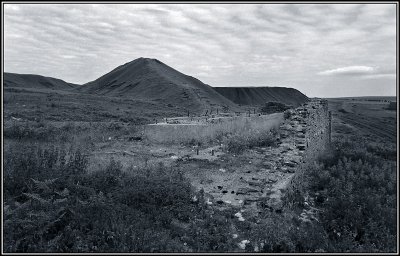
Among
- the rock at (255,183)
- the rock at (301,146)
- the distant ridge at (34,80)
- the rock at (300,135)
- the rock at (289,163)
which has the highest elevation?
the distant ridge at (34,80)

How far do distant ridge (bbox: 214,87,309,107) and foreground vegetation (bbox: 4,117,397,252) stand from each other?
70387 mm

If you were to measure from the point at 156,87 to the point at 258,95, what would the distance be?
37.1m

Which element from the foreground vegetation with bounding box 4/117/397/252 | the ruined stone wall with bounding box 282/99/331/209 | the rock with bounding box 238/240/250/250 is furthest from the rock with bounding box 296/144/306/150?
the rock with bounding box 238/240/250/250

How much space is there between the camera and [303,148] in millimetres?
9008

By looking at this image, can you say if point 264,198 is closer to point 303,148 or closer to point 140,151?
point 303,148

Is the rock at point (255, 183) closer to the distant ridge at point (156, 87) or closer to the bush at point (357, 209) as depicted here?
the bush at point (357, 209)

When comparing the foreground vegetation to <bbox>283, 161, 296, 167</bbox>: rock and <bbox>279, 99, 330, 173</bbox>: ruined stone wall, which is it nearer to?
<bbox>283, 161, 296, 167</bbox>: rock

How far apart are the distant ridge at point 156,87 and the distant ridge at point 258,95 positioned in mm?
14833

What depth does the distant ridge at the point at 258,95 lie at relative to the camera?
79438mm

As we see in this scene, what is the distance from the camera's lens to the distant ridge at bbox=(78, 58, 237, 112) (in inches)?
1871

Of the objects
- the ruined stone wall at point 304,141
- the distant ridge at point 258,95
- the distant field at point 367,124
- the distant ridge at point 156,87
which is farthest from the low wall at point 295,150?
the distant ridge at point 258,95

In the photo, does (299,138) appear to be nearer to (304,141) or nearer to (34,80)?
(304,141)

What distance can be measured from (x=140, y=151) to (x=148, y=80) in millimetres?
50989

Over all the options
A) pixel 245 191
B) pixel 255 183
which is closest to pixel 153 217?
pixel 245 191
